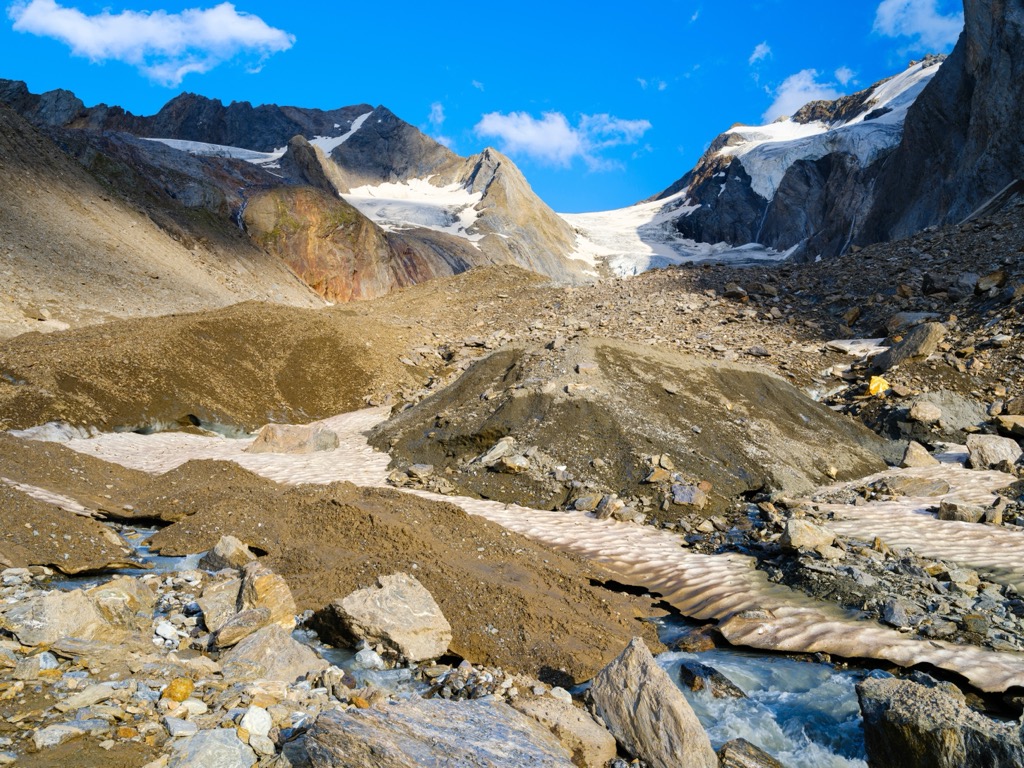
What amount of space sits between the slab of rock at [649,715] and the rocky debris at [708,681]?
42.8 inches

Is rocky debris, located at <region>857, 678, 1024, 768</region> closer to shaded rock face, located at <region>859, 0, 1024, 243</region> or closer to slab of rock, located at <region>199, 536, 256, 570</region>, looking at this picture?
slab of rock, located at <region>199, 536, 256, 570</region>

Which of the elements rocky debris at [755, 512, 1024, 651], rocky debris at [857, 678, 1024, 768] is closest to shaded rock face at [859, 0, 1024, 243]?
rocky debris at [755, 512, 1024, 651]

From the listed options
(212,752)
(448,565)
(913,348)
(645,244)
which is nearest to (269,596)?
(448,565)

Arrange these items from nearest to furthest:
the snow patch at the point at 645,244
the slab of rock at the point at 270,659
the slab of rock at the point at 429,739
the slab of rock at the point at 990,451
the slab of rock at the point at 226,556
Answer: the slab of rock at the point at 429,739, the slab of rock at the point at 270,659, the slab of rock at the point at 226,556, the slab of rock at the point at 990,451, the snow patch at the point at 645,244

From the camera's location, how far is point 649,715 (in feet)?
13.6

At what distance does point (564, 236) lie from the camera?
7838cm

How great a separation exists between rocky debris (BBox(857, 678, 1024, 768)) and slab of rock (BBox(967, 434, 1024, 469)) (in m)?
8.97

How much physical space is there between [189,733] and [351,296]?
42.9 m

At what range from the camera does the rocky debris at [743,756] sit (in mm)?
4130

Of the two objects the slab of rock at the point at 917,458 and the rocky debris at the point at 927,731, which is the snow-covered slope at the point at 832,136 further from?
the rocky debris at the point at 927,731

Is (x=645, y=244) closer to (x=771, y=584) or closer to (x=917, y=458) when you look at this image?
(x=917, y=458)

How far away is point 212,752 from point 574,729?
2044mm

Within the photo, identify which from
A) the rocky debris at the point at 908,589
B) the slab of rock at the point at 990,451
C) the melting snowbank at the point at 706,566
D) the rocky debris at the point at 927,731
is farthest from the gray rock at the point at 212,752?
the slab of rock at the point at 990,451

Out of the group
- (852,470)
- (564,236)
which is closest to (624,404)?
(852,470)
